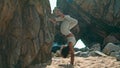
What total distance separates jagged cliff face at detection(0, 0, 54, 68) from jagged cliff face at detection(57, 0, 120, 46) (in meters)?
32.4

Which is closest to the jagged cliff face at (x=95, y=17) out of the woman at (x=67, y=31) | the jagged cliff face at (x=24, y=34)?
the jagged cliff face at (x=24, y=34)

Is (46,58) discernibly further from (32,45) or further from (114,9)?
(114,9)

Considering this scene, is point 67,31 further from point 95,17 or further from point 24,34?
point 95,17

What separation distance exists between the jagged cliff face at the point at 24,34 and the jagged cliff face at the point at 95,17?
3240cm

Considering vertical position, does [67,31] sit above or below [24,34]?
above

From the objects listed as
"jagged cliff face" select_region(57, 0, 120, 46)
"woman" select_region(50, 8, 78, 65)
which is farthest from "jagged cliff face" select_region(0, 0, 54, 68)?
"jagged cliff face" select_region(57, 0, 120, 46)

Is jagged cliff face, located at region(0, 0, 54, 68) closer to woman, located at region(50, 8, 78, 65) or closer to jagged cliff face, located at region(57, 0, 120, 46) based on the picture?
woman, located at region(50, 8, 78, 65)

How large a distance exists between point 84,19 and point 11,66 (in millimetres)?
37850

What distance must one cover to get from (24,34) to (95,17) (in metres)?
35.6

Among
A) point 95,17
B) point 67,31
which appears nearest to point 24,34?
point 67,31

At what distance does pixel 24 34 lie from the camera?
1423cm

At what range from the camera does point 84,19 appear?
50438 millimetres

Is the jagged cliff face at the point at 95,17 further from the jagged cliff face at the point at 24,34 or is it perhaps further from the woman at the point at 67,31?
the woman at the point at 67,31

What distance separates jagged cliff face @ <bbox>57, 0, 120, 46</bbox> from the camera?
4722 cm
